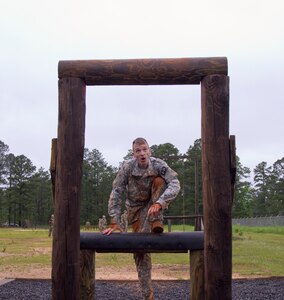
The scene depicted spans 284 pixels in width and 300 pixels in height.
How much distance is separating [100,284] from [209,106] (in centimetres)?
542

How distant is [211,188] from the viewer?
4258 millimetres

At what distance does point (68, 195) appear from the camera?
4.32m

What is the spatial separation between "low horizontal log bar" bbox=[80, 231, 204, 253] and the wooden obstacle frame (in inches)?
13.3

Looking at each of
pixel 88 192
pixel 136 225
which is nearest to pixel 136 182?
pixel 136 225

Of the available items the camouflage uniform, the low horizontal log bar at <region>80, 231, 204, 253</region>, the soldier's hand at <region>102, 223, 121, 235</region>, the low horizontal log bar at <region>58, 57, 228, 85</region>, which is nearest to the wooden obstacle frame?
the low horizontal log bar at <region>58, 57, 228, 85</region>

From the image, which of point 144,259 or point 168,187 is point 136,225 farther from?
point 168,187

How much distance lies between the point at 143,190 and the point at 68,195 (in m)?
1.14

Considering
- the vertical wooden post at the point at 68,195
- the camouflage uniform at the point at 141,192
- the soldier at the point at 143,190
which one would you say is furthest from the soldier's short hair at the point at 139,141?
the vertical wooden post at the point at 68,195

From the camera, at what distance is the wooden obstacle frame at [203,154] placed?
424 centimetres

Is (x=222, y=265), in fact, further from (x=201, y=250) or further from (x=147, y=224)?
(x=147, y=224)

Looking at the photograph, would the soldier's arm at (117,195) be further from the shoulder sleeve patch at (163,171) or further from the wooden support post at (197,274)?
the wooden support post at (197,274)

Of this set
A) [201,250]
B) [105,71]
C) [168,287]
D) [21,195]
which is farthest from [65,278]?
[21,195]

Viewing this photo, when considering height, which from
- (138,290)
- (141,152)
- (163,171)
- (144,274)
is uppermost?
(141,152)

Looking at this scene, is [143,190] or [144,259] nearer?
[143,190]
